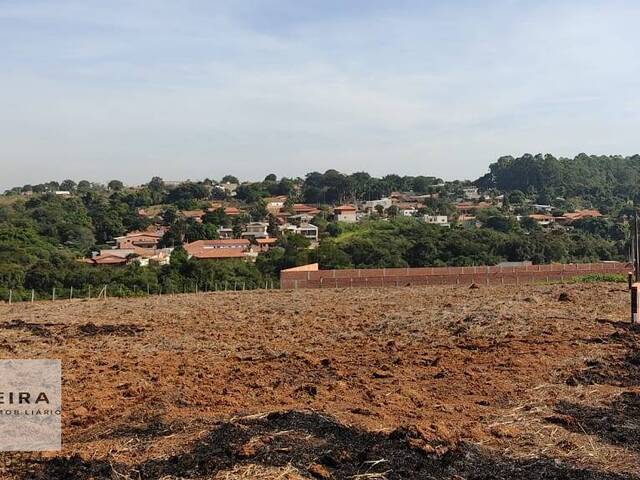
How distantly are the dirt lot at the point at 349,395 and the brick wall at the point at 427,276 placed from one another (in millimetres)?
10113

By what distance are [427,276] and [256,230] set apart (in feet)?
151

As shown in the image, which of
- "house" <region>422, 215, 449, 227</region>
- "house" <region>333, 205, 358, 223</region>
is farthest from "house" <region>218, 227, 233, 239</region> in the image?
"house" <region>422, 215, 449, 227</region>

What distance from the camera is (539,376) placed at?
7.16m

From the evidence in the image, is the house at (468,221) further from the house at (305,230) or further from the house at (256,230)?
the house at (256,230)

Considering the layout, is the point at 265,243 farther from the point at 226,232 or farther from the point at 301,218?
the point at 301,218

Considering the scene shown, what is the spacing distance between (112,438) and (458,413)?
277 centimetres

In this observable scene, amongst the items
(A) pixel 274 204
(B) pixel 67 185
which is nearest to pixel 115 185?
(B) pixel 67 185

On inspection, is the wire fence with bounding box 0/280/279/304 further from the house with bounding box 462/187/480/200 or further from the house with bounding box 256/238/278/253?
the house with bounding box 462/187/480/200

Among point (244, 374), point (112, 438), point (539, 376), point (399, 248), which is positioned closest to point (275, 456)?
point (112, 438)

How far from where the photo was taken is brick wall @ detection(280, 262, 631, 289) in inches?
910

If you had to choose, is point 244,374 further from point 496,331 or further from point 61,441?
point 496,331

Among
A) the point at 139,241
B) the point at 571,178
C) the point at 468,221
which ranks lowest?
the point at 139,241

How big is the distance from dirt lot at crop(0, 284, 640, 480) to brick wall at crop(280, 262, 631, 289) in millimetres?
10113

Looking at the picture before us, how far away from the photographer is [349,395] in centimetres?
621
